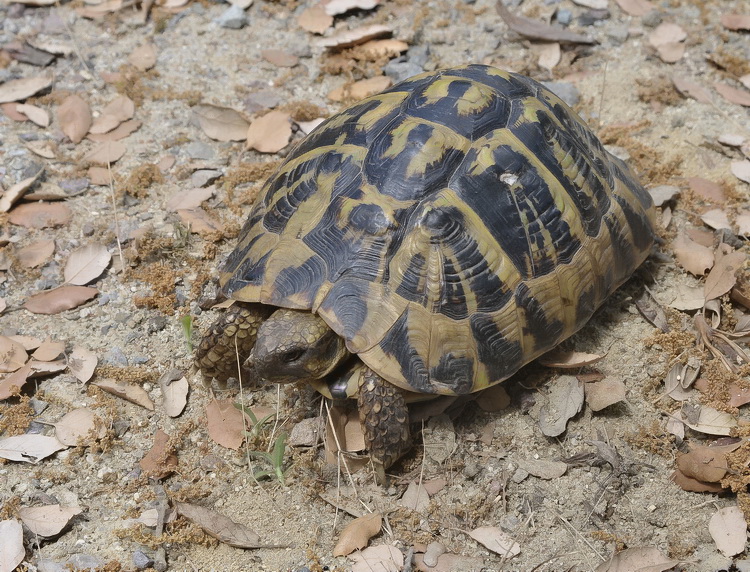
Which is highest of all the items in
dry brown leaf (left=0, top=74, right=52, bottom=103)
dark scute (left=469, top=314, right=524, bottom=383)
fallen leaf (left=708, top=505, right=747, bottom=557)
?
dark scute (left=469, top=314, right=524, bottom=383)

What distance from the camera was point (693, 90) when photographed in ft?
16.4

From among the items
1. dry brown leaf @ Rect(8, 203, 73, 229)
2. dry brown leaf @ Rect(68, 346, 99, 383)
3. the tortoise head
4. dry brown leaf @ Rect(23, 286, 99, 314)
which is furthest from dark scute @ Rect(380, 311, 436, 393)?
dry brown leaf @ Rect(8, 203, 73, 229)

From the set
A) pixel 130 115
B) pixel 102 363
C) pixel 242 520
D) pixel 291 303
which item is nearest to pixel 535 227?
pixel 291 303

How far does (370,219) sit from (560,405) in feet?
3.88

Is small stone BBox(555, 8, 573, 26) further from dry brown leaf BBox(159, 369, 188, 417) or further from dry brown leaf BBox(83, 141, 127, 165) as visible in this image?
dry brown leaf BBox(159, 369, 188, 417)

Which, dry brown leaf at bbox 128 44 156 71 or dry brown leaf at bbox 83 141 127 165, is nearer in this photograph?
dry brown leaf at bbox 83 141 127 165

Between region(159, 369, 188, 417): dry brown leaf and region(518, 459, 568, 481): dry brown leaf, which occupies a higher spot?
region(159, 369, 188, 417): dry brown leaf

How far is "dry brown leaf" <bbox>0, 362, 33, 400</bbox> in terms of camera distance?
11.3 ft

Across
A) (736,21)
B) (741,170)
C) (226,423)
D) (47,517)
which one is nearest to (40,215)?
(226,423)

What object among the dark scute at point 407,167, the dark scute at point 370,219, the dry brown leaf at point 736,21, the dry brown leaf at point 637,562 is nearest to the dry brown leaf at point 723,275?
the dry brown leaf at point 637,562

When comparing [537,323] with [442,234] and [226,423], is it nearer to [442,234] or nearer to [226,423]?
[442,234]

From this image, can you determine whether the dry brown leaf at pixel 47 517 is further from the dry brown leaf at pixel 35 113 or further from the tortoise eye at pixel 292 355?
the dry brown leaf at pixel 35 113

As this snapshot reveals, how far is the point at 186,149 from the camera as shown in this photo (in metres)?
4.71

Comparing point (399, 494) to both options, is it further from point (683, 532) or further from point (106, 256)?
point (106, 256)
